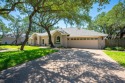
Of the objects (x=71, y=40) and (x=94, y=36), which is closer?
(x=94, y=36)

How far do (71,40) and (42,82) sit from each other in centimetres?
2500

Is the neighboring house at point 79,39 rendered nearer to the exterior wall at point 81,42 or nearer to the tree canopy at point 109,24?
the exterior wall at point 81,42

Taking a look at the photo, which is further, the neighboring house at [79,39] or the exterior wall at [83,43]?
the exterior wall at [83,43]

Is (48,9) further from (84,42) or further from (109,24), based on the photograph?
(109,24)

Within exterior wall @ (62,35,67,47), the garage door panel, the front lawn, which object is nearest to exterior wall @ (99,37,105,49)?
the garage door panel

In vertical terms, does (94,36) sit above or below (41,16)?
below

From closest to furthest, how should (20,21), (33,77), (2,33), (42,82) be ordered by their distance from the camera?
(42,82) < (33,77) < (20,21) < (2,33)

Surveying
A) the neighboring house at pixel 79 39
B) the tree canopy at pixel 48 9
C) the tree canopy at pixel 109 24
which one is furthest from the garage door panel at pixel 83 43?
the tree canopy at pixel 109 24

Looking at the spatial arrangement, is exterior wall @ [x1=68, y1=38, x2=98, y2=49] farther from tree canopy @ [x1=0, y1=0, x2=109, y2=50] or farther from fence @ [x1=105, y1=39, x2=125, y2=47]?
tree canopy @ [x1=0, y1=0, x2=109, y2=50]

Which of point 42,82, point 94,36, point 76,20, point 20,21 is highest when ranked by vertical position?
point 20,21

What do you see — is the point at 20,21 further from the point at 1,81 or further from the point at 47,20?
the point at 1,81

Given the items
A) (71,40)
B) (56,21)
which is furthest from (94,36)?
(56,21)

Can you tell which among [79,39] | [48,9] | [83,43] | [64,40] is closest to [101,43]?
[83,43]

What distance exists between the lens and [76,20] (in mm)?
24422
